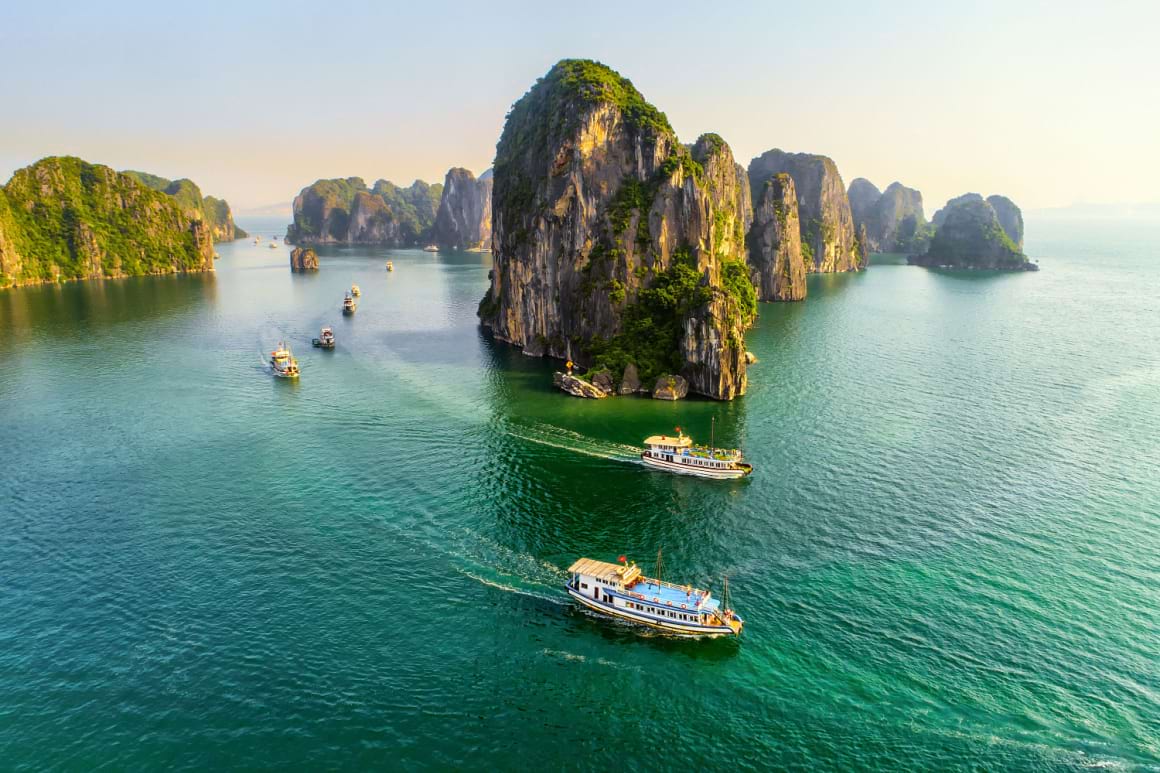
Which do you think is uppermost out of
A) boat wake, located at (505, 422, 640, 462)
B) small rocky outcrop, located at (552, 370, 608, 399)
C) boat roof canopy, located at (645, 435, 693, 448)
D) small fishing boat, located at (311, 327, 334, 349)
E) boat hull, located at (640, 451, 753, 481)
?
small fishing boat, located at (311, 327, 334, 349)

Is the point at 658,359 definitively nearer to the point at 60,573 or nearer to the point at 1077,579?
the point at 1077,579

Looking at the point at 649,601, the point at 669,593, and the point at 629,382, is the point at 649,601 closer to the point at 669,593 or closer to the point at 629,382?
the point at 669,593

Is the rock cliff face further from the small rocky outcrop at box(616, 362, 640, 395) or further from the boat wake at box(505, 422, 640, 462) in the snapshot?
the boat wake at box(505, 422, 640, 462)

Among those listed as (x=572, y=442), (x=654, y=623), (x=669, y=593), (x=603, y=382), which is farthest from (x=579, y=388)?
(x=654, y=623)

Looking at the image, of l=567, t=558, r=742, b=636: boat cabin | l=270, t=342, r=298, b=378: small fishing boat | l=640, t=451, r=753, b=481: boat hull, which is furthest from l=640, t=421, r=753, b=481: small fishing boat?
l=270, t=342, r=298, b=378: small fishing boat

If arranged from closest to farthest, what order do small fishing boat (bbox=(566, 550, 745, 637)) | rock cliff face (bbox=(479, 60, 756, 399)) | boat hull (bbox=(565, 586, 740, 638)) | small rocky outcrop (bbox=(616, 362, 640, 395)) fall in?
boat hull (bbox=(565, 586, 740, 638))
small fishing boat (bbox=(566, 550, 745, 637))
small rocky outcrop (bbox=(616, 362, 640, 395))
rock cliff face (bbox=(479, 60, 756, 399))

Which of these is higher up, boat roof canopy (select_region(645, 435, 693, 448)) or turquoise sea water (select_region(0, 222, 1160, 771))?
boat roof canopy (select_region(645, 435, 693, 448))
